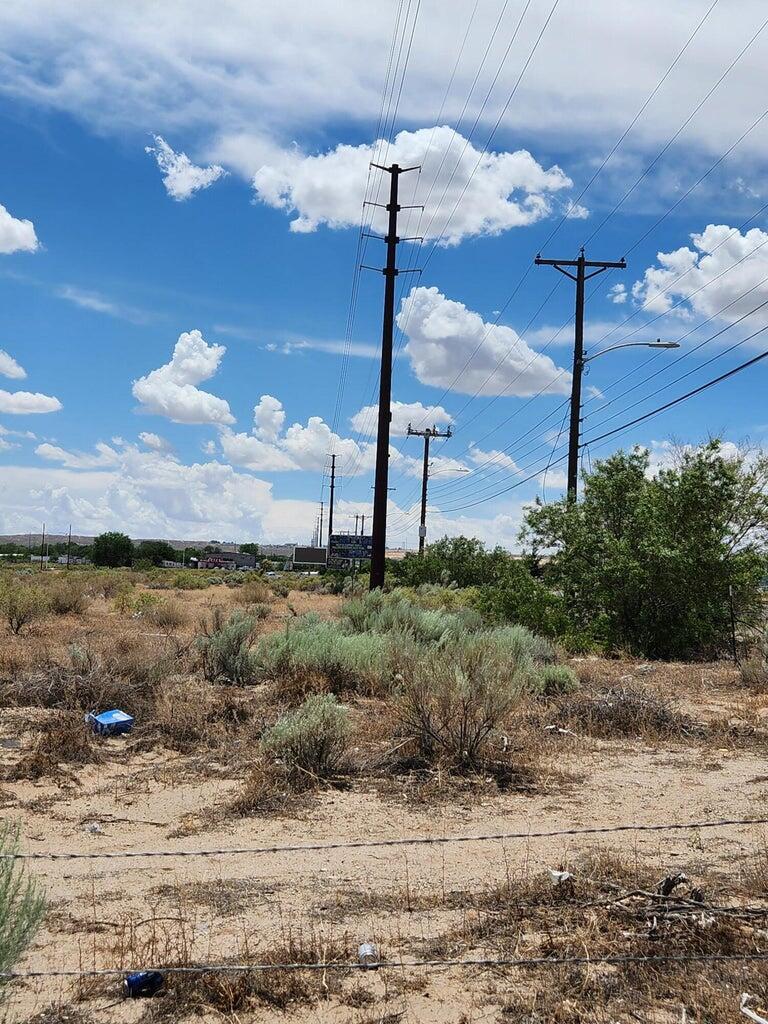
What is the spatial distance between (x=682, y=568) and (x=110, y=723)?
13606 millimetres

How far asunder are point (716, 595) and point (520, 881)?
51.5ft

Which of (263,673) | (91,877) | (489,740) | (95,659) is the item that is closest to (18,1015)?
(91,877)

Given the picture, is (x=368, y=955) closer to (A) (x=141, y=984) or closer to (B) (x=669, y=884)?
(A) (x=141, y=984)

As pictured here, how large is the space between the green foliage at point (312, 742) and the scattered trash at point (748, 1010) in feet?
16.4

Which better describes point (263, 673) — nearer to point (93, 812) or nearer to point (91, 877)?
point (93, 812)

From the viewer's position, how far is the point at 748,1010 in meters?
4.24

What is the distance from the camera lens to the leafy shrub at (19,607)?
1941 centimetres

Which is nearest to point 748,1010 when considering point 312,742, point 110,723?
point 312,742

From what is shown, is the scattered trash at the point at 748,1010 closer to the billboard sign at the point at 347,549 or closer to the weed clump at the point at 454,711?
the weed clump at the point at 454,711

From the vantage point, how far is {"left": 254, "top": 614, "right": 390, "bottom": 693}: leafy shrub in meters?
13.3

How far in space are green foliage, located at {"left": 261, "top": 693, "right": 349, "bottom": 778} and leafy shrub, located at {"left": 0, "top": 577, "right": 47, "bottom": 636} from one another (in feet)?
38.5

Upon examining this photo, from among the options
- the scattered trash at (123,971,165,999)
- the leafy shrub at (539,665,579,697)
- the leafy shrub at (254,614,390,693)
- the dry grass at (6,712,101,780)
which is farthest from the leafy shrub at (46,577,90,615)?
the scattered trash at (123,971,165,999)

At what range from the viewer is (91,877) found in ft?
21.0

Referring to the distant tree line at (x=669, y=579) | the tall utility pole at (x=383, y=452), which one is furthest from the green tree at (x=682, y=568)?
the tall utility pole at (x=383, y=452)
